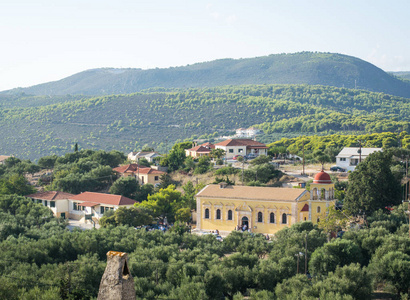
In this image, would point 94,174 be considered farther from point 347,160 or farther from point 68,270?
point 68,270

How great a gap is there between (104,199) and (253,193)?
16071 mm

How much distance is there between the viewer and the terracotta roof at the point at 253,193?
173ft


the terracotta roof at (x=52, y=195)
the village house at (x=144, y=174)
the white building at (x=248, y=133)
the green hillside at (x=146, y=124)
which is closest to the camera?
the terracotta roof at (x=52, y=195)

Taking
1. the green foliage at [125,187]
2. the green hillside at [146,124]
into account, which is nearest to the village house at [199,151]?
the green foliage at [125,187]

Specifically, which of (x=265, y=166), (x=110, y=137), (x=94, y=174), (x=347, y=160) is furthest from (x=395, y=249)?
(x=110, y=137)

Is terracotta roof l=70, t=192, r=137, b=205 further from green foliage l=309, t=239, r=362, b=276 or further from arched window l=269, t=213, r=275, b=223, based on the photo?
green foliage l=309, t=239, r=362, b=276

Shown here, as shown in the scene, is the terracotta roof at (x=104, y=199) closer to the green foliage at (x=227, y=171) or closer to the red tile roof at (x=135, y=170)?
the red tile roof at (x=135, y=170)

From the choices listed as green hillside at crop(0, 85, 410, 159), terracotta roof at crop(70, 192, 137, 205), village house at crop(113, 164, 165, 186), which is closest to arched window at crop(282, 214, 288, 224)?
terracotta roof at crop(70, 192, 137, 205)

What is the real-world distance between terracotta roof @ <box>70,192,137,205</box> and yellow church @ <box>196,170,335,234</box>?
9252mm

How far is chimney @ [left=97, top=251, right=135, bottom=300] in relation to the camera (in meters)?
19.0

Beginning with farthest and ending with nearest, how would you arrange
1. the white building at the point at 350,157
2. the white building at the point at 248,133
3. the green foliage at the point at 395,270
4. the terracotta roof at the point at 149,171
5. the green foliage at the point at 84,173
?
the white building at the point at 248,133 → the white building at the point at 350,157 → the terracotta roof at the point at 149,171 → the green foliage at the point at 84,173 → the green foliage at the point at 395,270

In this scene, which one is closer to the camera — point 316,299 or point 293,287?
point 316,299

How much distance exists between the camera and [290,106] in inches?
7785

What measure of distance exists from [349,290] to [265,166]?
109 feet
